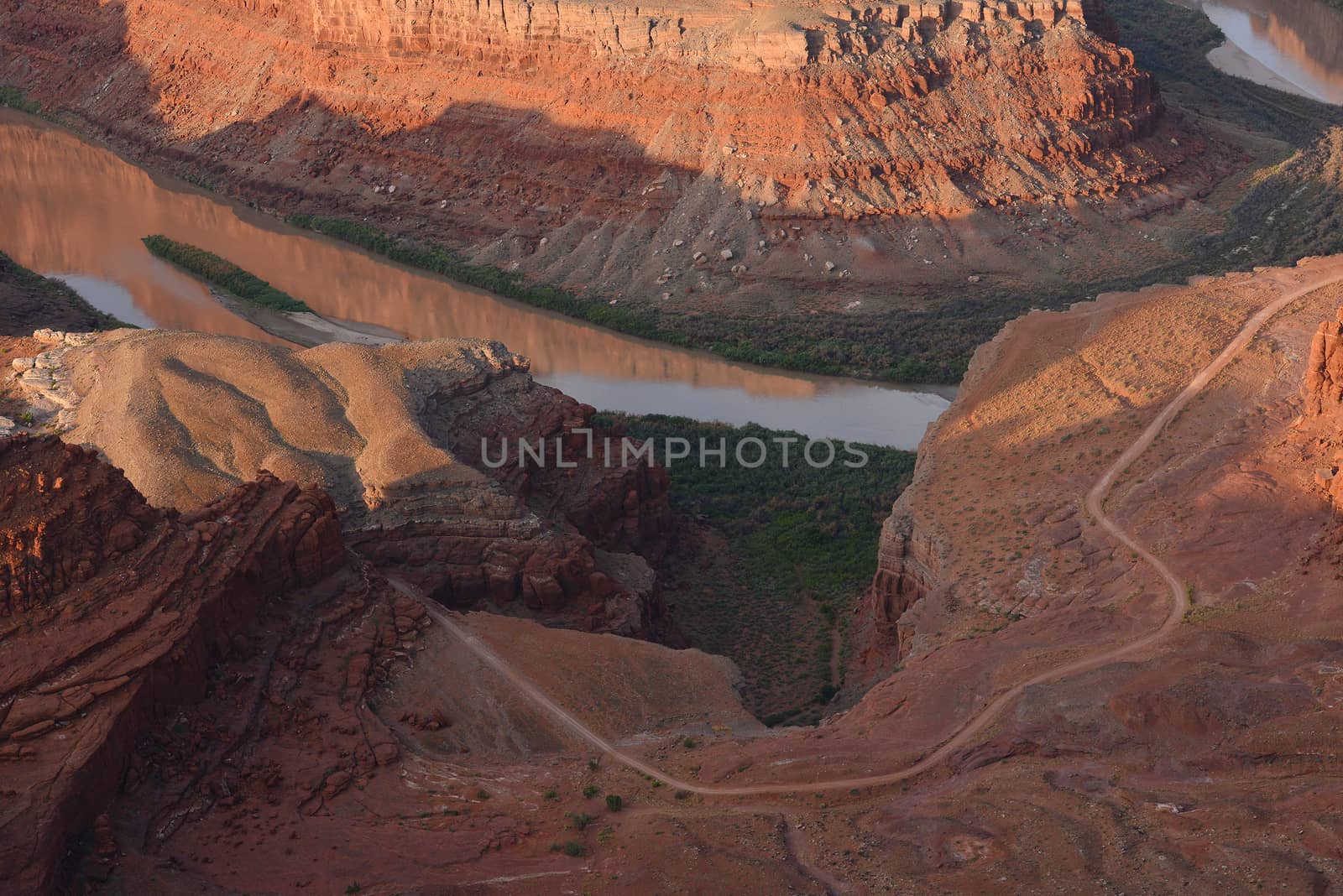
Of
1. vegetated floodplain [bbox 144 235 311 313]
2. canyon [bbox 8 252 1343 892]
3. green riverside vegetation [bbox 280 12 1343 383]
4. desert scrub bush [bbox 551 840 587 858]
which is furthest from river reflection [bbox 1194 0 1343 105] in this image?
desert scrub bush [bbox 551 840 587 858]

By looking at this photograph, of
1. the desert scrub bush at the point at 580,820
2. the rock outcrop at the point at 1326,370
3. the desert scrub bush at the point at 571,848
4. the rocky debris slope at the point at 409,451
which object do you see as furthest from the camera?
the rocky debris slope at the point at 409,451

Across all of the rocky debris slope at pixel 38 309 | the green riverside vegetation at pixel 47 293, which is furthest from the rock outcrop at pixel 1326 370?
the green riverside vegetation at pixel 47 293

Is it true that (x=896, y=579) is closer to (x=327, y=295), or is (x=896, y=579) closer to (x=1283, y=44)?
(x=327, y=295)

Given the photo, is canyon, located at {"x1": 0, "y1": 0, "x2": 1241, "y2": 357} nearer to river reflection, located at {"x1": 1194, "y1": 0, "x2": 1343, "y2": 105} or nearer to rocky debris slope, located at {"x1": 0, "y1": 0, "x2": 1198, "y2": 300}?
rocky debris slope, located at {"x1": 0, "y1": 0, "x2": 1198, "y2": 300}

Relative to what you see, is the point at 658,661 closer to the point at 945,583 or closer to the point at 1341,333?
the point at 945,583

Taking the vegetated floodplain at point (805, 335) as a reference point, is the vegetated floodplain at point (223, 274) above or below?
below

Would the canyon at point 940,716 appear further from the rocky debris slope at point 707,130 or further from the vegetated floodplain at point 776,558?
the rocky debris slope at point 707,130

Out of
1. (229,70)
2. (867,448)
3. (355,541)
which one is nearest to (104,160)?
(229,70)
